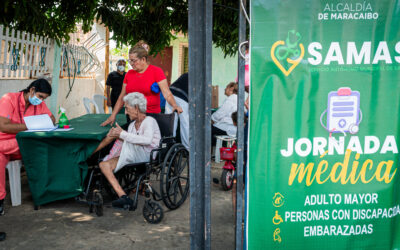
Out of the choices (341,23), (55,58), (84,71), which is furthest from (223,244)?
(84,71)

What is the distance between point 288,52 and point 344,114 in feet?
1.63

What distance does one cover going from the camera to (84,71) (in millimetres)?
10828

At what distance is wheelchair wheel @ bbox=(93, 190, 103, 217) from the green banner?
7.66 ft

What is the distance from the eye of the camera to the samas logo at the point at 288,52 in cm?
235

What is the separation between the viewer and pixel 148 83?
15.9ft

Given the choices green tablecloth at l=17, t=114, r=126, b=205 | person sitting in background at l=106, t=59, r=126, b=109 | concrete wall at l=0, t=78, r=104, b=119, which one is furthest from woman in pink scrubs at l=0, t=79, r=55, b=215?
person sitting in background at l=106, t=59, r=126, b=109

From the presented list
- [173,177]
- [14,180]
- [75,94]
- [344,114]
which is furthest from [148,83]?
[75,94]

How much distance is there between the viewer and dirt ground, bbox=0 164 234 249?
3697mm

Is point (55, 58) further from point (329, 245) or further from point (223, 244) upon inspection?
point (329, 245)

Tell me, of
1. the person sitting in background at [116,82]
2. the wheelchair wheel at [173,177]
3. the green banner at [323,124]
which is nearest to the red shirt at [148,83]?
the wheelchair wheel at [173,177]

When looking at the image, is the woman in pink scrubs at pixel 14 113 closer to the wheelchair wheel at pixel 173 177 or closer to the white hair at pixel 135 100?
the white hair at pixel 135 100

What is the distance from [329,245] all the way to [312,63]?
1.10 meters

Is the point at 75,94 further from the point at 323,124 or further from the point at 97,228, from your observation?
the point at 323,124

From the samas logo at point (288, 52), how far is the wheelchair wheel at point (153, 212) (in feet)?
7.61
